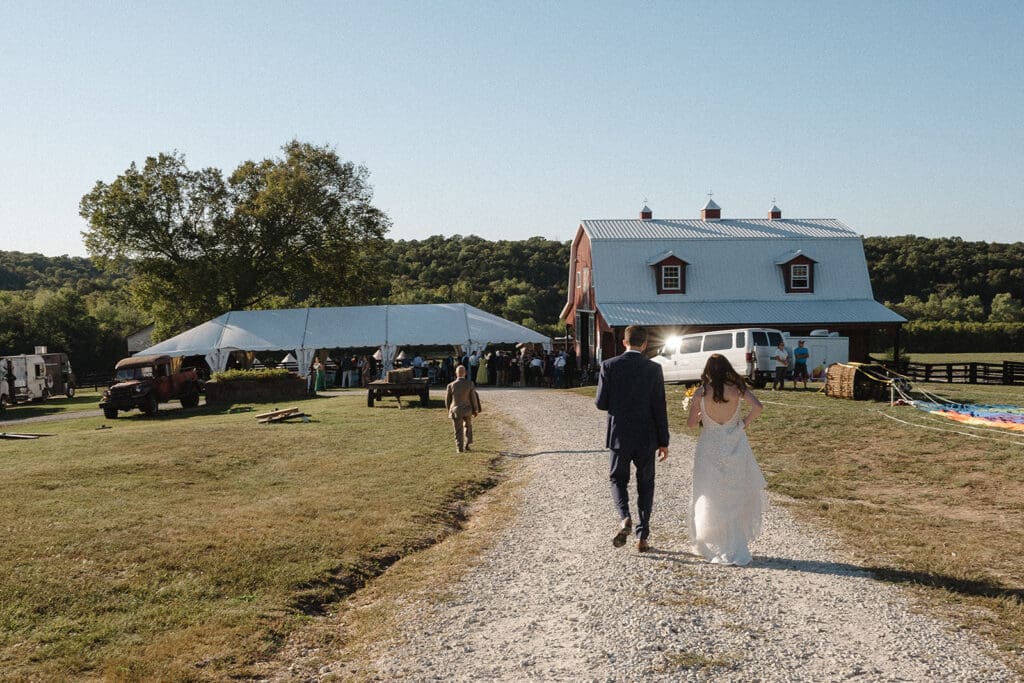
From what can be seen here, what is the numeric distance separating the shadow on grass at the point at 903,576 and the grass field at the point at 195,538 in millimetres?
3725

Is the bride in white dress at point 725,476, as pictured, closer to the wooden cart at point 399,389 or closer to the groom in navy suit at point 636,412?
the groom in navy suit at point 636,412

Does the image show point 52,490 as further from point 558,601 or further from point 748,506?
point 748,506

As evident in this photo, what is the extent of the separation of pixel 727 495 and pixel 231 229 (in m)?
44.4

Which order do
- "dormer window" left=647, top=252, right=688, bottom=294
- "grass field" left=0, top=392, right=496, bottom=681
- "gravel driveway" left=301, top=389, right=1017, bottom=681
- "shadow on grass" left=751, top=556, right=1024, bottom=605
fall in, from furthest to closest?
"dormer window" left=647, top=252, right=688, bottom=294, "shadow on grass" left=751, top=556, right=1024, bottom=605, "grass field" left=0, top=392, right=496, bottom=681, "gravel driveway" left=301, top=389, right=1017, bottom=681

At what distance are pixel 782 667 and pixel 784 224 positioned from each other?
39.5 meters

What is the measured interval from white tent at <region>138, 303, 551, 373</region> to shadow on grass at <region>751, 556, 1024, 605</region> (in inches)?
1179

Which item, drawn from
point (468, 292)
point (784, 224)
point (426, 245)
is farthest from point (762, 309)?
point (426, 245)

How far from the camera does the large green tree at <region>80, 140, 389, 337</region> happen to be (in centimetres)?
4691

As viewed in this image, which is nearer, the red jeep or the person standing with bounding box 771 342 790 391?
the person standing with bounding box 771 342 790 391

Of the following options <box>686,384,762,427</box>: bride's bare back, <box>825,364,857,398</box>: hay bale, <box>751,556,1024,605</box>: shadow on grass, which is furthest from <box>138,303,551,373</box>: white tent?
<box>751,556,1024,605</box>: shadow on grass

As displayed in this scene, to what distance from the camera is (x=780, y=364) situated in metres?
25.3

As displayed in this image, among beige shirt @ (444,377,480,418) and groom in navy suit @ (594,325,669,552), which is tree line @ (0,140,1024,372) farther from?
groom in navy suit @ (594,325,669,552)

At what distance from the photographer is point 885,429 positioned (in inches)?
637

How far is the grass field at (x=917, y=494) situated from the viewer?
6469 millimetres
